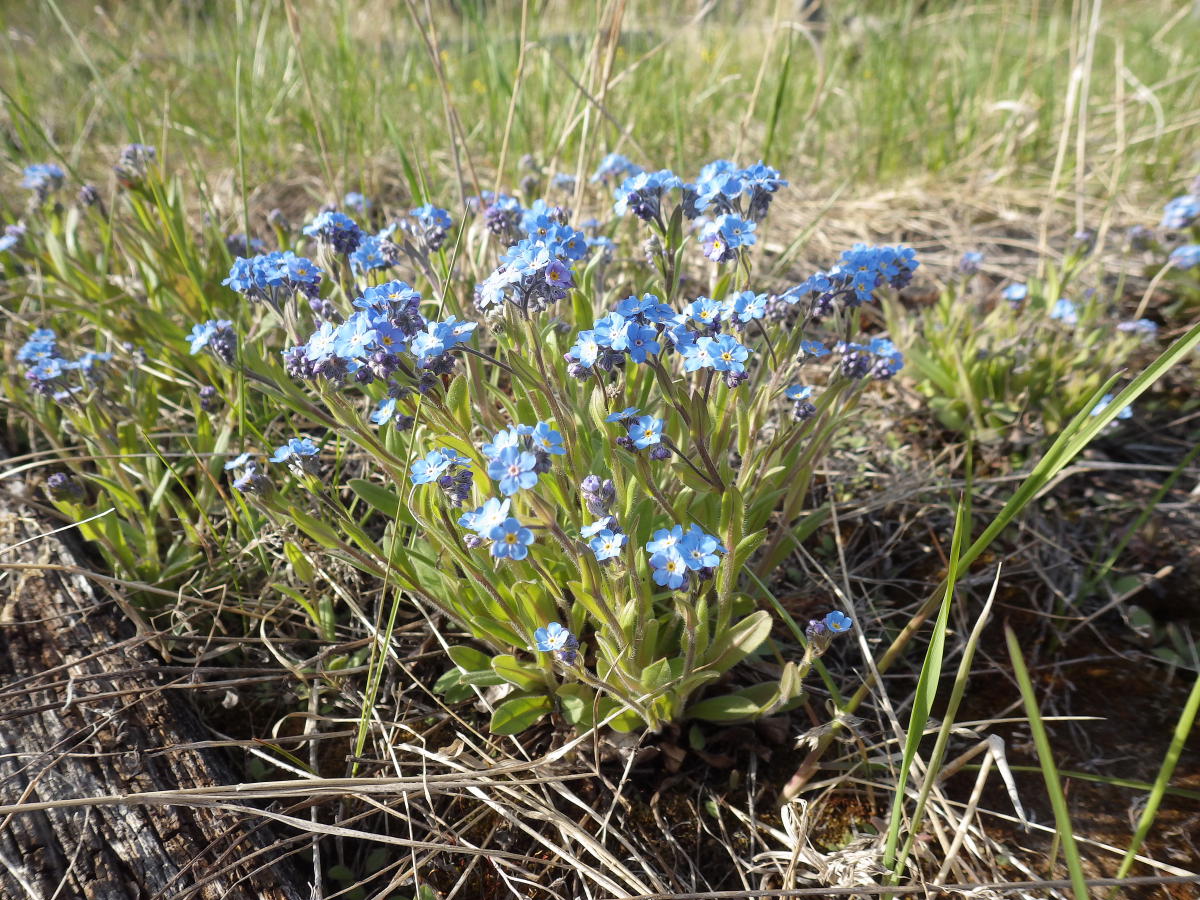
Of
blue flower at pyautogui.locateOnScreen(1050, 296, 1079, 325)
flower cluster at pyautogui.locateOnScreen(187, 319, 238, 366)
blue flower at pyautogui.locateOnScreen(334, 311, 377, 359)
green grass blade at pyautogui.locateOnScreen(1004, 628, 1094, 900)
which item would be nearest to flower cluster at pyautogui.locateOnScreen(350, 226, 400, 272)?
flower cluster at pyautogui.locateOnScreen(187, 319, 238, 366)

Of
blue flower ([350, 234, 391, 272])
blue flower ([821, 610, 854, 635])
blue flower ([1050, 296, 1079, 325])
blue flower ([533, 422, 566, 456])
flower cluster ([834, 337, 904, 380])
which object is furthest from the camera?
blue flower ([1050, 296, 1079, 325])

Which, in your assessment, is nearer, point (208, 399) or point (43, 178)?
point (208, 399)

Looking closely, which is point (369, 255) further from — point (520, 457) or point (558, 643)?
point (558, 643)

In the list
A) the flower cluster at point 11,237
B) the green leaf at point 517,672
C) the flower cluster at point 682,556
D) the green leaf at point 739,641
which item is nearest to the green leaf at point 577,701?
the green leaf at point 517,672

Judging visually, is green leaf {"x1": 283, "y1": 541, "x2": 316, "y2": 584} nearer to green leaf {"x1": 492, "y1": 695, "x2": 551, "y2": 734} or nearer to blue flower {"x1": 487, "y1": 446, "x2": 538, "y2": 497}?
green leaf {"x1": 492, "y1": 695, "x2": 551, "y2": 734}

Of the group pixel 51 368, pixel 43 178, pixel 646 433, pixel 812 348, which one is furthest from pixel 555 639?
pixel 43 178

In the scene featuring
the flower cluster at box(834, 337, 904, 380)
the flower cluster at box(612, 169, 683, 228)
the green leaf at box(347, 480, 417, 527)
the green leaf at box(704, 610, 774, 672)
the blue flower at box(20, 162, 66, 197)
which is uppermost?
the blue flower at box(20, 162, 66, 197)
